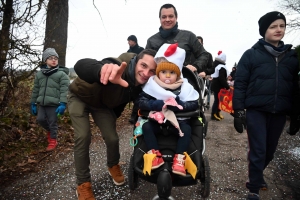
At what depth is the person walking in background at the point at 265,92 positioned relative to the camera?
2730 millimetres

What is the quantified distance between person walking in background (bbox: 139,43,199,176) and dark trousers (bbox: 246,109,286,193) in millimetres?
745

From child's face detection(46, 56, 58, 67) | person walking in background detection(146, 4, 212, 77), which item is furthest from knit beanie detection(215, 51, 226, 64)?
child's face detection(46, 56, 58, 67)

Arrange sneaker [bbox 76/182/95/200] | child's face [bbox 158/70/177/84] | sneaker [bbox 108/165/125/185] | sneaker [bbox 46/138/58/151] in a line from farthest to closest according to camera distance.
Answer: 1. sneaker [bbox 46/138/58/151]
2. sneaker [bbox 108/165/125/185]
3. sneaker [bbox 76/182/95/200]
4. child's face [bbox 158/70/177/84]

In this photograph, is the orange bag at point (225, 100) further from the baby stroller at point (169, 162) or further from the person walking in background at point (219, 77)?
the baby stroller at point (169, 162)

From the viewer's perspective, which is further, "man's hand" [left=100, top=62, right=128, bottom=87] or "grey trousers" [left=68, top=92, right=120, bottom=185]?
"grey trousers" [left=68, top=92, right=120, bottom=185]

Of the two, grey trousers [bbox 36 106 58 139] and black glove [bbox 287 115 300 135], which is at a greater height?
black glove [bbox 287 115 300 135]

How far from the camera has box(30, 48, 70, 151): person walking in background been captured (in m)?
4.54

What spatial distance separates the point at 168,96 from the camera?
245 cm

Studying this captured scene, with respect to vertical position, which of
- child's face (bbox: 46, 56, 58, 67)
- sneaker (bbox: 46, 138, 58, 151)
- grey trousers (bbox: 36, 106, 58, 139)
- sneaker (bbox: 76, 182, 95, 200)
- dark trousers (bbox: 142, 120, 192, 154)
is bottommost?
sneaker (bbox: 46, 138, 58, 151)

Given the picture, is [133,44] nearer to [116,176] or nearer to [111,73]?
[116,176]

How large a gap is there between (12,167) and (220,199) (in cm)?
281

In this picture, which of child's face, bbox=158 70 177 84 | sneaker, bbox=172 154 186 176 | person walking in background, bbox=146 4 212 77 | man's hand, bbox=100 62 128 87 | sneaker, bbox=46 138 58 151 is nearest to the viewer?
man's hand, bbox=100 62 128 87

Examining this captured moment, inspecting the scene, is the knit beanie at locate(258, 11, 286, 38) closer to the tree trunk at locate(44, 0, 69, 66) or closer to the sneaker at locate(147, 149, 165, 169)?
the sneaker at locate(147, 149, 165, 169)

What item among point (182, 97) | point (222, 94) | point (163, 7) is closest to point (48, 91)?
point (163, 7)
